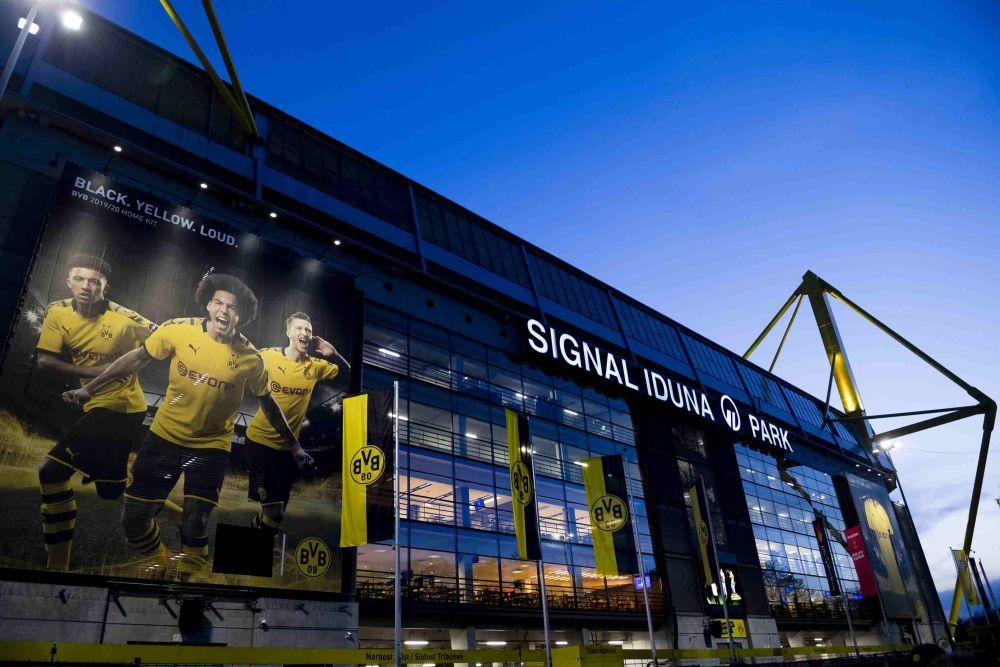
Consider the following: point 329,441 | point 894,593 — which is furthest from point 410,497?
point 894,593

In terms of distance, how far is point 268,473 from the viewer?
23.1 m

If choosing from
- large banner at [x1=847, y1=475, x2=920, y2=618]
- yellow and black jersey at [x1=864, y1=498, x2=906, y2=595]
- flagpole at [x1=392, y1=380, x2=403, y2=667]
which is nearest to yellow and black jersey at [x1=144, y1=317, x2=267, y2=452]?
flagpole at [x1=392, y1=380, x2=403, y2=667]

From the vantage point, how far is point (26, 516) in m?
17.9

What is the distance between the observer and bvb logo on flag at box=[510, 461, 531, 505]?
2205cm

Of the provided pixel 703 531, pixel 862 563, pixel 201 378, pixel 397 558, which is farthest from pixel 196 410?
pixel 862 563

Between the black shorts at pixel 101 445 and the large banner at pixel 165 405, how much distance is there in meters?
0.04

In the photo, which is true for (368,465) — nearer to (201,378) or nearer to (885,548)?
(201,378)

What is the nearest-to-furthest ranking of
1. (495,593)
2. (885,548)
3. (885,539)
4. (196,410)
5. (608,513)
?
1. (196,410)
2. (608,513)
3. (495,593)
4. (885,548)
5. (885,539)

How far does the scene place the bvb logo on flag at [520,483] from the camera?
22047 mm

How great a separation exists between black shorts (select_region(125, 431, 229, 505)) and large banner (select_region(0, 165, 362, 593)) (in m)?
0.04

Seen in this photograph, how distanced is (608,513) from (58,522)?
18.4 metres

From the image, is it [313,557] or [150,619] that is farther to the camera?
[313,557]

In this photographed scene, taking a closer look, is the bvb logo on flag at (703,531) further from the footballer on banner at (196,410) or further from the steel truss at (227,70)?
the steel truss at (227,70)

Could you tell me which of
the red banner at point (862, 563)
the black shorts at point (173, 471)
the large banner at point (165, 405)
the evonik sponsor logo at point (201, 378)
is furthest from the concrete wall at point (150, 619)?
the red banner at point (862, 563)
